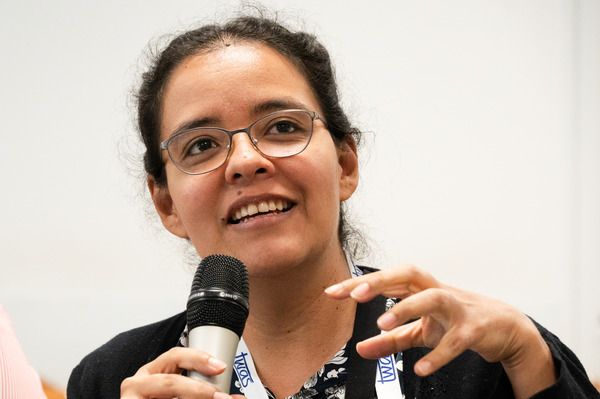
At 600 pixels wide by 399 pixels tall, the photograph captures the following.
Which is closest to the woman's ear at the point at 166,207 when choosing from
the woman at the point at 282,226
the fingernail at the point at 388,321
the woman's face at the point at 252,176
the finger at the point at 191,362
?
the woman at the point at 282,226

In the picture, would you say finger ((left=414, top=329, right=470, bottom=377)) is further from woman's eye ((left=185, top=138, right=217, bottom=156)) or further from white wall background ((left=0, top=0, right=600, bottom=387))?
white wall background ((left=0, top=0, right=600, bottom=387))

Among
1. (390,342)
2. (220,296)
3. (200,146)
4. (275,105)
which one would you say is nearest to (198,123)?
(200,146)

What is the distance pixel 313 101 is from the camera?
5.00ft

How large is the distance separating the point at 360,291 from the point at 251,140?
0.57m

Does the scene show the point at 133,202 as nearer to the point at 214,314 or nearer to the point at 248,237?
the point at 248,237

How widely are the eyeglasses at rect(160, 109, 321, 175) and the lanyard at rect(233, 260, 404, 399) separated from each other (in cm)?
41

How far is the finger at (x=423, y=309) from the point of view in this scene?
87 cm

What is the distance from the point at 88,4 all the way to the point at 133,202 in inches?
43.1

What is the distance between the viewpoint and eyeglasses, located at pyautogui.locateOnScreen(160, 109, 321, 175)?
135 cm

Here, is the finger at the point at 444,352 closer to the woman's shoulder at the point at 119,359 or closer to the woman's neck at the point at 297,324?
the woman's neck at the point at 297,324

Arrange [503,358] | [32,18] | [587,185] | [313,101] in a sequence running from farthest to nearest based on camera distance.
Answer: [32,18] → [587,185] → [313,101] → [503,358]

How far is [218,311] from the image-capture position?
0.88 m

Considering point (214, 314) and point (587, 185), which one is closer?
point (214, 314)

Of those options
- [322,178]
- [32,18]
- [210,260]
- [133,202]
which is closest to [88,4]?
[32,18]
